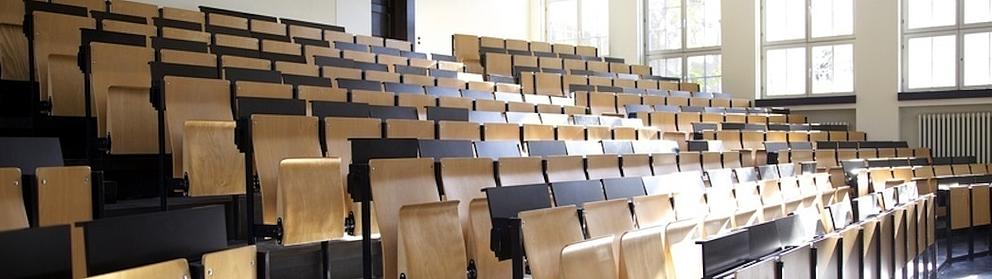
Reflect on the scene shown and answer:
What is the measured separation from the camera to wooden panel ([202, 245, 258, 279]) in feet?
1.96

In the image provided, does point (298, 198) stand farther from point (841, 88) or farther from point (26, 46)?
point (841, 88)

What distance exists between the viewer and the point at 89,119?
1.21m

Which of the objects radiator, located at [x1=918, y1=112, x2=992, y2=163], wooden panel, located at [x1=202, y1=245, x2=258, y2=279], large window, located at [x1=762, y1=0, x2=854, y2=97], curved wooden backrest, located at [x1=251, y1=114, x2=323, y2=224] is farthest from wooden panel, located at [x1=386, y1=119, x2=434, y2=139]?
large window, located at [x1=762, y1=0, x2=854, y2=97]

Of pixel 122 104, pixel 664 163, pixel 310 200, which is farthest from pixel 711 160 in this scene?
pixel 122 104

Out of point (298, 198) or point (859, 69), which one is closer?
point (298, 198)

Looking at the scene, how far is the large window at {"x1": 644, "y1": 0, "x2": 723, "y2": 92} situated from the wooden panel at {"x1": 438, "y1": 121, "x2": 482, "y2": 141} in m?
2.67

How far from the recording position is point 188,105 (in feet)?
3.95

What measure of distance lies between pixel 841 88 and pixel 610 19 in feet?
3.91

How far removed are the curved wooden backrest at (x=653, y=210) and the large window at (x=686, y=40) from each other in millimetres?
2954

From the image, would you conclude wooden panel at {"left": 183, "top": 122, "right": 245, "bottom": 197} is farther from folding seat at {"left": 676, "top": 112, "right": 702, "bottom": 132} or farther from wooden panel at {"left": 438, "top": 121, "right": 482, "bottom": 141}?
folding seat at {"left": 676, "top": 112, "right": 702, "bottom": 132}

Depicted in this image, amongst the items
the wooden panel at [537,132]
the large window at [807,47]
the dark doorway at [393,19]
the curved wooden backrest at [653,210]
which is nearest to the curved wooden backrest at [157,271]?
the curved wooden backrest at [653,210]

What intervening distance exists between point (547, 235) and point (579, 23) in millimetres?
3604

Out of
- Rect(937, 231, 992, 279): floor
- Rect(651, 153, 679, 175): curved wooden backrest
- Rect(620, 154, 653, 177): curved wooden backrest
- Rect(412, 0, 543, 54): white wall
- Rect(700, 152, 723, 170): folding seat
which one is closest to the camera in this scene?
Rect(620, 154, 653, 177): curved wooden backrest

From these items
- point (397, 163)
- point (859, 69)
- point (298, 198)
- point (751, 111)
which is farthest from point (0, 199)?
point (859, 69)
